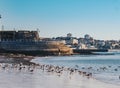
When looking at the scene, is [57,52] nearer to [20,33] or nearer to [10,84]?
[20,33]

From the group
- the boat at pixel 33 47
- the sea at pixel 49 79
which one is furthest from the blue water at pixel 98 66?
the boat at pixel 33 47

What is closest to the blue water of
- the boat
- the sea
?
the sea

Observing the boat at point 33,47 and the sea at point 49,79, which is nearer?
the sea at point 49,79

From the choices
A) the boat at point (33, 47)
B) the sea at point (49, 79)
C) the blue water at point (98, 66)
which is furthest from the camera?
the boat at point (33, 47)

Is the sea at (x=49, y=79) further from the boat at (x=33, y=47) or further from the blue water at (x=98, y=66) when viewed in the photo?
the boat at (x=33, y=47)

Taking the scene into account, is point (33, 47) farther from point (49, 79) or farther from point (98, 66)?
point (49, 79)

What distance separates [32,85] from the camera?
27.9 metres

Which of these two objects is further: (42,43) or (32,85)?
(42,43)

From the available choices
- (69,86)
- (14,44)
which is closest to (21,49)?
(14,44)

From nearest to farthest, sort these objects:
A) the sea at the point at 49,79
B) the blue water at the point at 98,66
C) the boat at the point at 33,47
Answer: the sea at the point at 49,79 < the blue water at the point at 98,66 < the boat at the point at 33,47

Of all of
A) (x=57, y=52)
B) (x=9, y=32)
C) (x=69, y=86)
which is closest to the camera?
(x=69, y=86)

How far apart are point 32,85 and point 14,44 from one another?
118 m

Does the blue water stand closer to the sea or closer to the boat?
the sea

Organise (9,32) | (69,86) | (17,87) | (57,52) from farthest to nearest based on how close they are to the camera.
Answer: (9,32) → (57,52) → (69,86) → (17,87)
